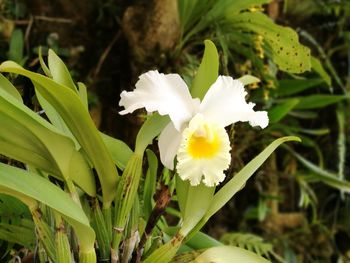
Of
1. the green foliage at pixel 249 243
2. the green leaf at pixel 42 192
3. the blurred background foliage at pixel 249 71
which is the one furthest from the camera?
the green foliage at pixel 249 243

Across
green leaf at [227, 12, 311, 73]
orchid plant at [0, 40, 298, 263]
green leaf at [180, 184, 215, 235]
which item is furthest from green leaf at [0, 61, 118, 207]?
green leaf at [227, 12, 311, 73]

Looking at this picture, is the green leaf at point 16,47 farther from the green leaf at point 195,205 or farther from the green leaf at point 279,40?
the green leaf at point 195,205

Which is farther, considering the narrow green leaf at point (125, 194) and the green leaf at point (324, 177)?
the green leaf at point (324, 177)

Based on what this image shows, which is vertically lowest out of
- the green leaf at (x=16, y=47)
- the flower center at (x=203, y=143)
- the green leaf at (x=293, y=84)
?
the green leaf at (x=293, y=84)

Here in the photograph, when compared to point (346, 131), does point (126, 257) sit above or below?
above

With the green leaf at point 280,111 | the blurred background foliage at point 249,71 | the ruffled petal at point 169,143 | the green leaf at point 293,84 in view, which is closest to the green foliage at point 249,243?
the blurred background foliage at point 249,71

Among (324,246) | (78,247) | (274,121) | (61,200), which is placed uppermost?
(61,200)

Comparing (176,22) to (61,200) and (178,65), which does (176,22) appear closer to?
(178,65)

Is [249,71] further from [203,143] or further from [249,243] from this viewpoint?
[203,143]

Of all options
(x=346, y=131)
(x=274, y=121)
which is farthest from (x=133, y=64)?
(x=346, y=131)
